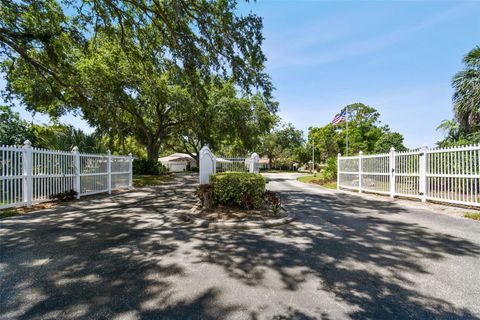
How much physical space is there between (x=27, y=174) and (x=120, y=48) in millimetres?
7205

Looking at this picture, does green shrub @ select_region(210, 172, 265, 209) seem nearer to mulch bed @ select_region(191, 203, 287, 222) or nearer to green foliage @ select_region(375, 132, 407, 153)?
mulch bed @ select_region(191, 203, 287, 222)

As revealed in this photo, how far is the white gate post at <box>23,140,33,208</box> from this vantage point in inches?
310

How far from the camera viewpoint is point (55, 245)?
15.2ft

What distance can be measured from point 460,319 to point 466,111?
13.5 metres

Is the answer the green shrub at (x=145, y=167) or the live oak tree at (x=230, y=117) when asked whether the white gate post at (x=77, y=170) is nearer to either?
the live oak tree at (x=230, y=117)

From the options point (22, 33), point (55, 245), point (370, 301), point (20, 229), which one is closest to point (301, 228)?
point (370, 301)

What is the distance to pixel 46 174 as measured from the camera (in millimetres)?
8703

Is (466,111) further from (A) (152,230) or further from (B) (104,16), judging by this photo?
(B) (104,16)

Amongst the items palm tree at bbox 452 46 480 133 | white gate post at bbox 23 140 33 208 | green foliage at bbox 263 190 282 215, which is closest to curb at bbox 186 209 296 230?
green foliage at bbox 263 190 282 215

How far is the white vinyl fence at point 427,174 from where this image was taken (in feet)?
25.3

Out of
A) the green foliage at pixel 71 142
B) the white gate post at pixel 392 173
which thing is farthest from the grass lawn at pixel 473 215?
the green foliage at pixel 71 142

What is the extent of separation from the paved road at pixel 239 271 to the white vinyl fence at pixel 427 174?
6.60 ft

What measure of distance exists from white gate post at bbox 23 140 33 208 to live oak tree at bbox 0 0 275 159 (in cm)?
444

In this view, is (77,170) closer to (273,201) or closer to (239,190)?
(239,190)
